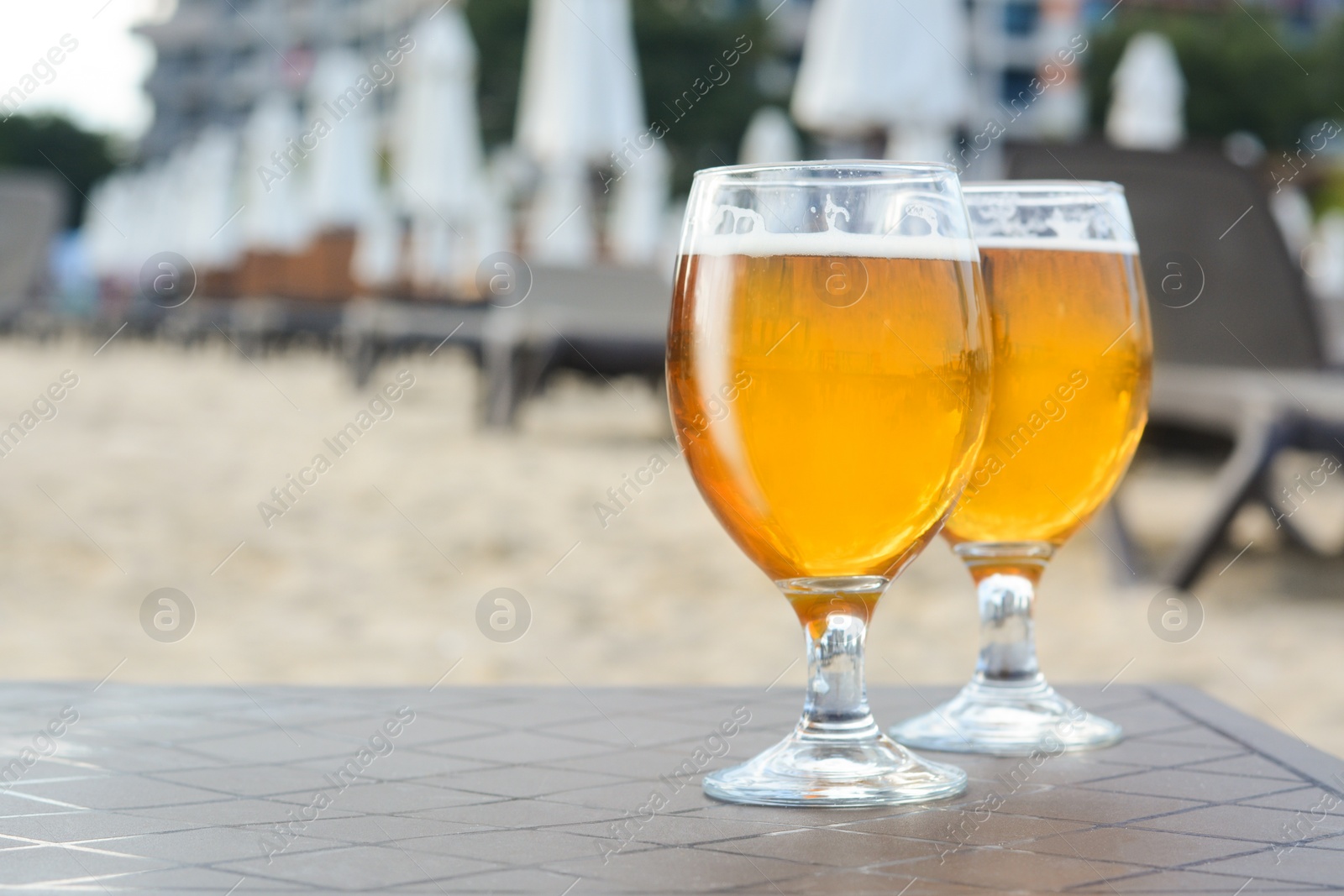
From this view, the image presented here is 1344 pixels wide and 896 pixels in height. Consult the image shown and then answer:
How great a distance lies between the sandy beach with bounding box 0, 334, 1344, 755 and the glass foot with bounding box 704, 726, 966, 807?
1569 mm

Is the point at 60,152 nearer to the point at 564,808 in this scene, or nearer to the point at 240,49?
the point at 240,49

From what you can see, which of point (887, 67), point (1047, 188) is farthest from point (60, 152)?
point (1047, 188)

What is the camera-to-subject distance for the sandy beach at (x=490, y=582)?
13.4 feet

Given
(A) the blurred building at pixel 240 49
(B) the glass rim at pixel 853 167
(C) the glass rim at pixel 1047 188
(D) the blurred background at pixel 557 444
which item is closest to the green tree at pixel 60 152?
(A) the blurred building at pixel 240 49

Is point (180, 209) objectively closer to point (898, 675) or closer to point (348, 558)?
point (348, 558)

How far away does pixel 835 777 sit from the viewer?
32.0 inches

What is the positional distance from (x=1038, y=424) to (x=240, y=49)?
7479 centimetres

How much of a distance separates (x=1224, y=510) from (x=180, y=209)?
27.5 m

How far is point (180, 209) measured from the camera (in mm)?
29688

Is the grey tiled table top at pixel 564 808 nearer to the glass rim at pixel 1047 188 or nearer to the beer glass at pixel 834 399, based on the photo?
the beer glass at pixel 834 399

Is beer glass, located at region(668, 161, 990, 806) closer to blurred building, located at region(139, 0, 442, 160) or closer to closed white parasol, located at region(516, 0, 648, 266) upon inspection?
closed white parasol, located at region(516, 0, 648, 266)

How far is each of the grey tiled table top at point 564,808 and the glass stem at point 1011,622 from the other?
8cm

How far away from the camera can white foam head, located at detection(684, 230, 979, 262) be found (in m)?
0.83

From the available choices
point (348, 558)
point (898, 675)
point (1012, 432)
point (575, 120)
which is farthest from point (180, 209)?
point (1012, 432)
